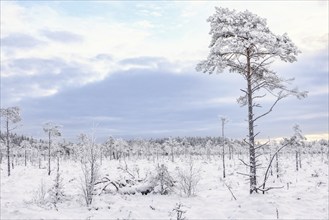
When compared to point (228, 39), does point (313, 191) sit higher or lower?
lower

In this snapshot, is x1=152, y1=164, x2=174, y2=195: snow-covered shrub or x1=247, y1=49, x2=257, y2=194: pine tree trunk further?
x1=152, y1=164, x2=174, y2=195: snow-covered shrub

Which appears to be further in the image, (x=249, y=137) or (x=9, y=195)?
(x=9, y=195)

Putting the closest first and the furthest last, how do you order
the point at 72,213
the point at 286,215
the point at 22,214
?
the point at 22,214
the point at 286,215
the point at 72,213

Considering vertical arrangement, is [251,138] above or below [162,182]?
above

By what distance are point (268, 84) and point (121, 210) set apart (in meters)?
9.38

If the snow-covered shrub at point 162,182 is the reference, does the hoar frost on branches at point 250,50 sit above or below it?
above

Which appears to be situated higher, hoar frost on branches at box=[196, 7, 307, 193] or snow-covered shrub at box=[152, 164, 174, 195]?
hoar frost on branches at box=[196, 7, 307, 193]

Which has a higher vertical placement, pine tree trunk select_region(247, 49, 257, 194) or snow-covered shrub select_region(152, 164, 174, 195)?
pine tree trunk select_region(247, 49, 257, 194)

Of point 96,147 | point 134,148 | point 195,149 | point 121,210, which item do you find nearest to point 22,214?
point 121,210

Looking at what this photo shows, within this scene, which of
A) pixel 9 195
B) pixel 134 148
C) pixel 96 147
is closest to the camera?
pixel 96 147

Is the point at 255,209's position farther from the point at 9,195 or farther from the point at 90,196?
the point at 9,195

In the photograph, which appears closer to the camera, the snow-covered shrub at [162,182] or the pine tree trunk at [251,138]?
the pine tree trunk at [251,138]

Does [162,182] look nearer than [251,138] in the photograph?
No

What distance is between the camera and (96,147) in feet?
68.6
